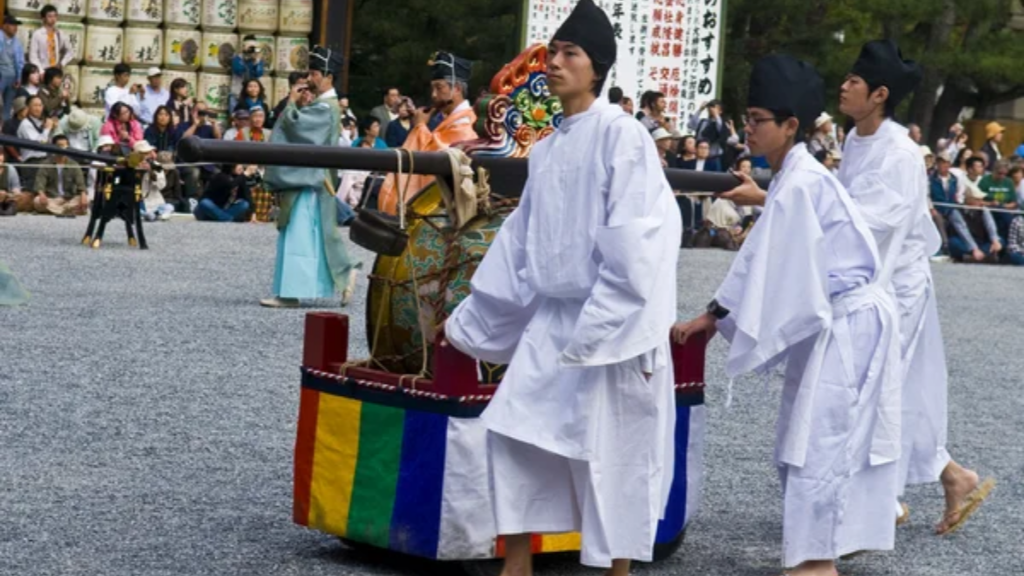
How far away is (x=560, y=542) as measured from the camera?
16.2 ft

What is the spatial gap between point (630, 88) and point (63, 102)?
581 cm

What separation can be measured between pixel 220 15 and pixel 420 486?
1499 cm

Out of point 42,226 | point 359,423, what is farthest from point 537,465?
point 42,226

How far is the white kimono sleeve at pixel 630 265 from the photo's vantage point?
4199 mm

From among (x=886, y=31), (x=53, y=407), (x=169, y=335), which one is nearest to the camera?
(x=53, y=407)

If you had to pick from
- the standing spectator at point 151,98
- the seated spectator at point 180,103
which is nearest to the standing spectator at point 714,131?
the seated spectator at point 180,103

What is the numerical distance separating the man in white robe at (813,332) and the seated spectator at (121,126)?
11.6m

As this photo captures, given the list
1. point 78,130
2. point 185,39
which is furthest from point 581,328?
point 185,39

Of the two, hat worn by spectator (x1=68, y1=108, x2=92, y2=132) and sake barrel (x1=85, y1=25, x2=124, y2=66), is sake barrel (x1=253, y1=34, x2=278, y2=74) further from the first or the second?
hat worn by spectator (x1=68, y1=108, x2=92, y2=132)

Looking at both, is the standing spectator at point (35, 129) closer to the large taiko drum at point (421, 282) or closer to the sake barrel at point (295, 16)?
the sake barrel at point (295, 16)

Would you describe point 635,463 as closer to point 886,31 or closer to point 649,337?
point 649,337

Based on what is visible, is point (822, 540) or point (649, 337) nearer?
point (649, 337)

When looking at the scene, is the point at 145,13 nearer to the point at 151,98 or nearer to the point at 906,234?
the point at 151,98

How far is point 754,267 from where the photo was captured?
192 inches
